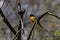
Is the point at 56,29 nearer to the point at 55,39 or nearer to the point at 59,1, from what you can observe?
the point at 55,39

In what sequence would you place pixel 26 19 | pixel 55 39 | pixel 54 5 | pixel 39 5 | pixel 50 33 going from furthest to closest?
1. pixel 39 5
2. pixel 54 5
3. pixel 26 19
4. pixel 50 33
5. pixel 55 39

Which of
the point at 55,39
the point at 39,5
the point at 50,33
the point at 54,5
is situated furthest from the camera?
the point at 39,5

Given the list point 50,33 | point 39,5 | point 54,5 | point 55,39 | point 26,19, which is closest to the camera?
point 55,39

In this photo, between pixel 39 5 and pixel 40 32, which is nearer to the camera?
pixel 40 32

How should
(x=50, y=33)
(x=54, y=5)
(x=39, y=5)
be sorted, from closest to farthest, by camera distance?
(x=50, y=33) → (x=54, y=5) → (x=39, y=5)

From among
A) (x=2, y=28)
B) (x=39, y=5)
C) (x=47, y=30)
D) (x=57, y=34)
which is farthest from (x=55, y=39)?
(x=39, y=5)

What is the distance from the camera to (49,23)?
25.4ft

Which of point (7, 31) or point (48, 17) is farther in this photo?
point (48, 17)

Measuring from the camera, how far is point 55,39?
625cm

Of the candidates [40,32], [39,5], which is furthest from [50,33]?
[39,5]

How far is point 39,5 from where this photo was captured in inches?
356

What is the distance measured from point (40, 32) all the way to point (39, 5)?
8.41ft

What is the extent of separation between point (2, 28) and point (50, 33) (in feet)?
3.84

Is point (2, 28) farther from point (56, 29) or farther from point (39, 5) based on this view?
point (39, 5)
